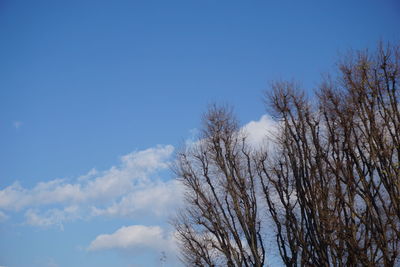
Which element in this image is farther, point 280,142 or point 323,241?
point 280,142

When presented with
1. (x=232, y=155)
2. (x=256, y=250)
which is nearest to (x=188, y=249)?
(x=256, y=250)

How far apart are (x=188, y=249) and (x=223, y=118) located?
6.14 m

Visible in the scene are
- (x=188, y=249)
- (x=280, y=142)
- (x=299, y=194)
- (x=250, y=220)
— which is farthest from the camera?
(x=188, y=249)

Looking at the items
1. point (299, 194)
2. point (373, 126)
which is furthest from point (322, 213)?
point (373, 126)

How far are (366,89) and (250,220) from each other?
6.90m

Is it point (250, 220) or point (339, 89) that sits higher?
point (339, 89)

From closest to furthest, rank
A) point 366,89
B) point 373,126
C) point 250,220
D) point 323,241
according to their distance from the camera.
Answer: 1. point 323,241
2. point 373,126
3. point 366,89
4. point 250,220

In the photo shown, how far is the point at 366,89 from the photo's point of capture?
10.5 metres

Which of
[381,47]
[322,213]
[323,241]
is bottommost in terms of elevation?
[323,241]

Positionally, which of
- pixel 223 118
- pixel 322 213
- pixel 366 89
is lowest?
pixel 322 213

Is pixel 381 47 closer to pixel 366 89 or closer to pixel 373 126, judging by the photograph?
pixel 366 89

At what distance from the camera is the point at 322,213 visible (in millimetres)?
8094

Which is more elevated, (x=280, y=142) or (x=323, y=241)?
(x=280, y=142)

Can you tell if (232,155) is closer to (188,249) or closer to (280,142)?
(280,142)
